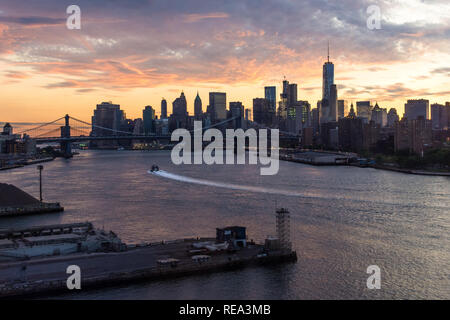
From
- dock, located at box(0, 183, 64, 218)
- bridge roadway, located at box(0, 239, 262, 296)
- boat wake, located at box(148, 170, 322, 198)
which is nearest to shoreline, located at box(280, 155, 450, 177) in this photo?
boat wake, located at box(148, 170, 322, 198)

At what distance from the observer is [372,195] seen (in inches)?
824

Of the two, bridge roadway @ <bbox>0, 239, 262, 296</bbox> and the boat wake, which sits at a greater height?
the boat wake

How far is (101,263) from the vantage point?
961 cm

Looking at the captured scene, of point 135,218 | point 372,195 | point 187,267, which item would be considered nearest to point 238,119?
point 372,195

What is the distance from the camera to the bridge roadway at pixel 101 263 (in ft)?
28.7

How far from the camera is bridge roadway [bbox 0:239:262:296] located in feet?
28.7

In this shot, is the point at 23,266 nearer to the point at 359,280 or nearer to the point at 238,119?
the point at 359,280

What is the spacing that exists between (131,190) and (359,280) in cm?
1605

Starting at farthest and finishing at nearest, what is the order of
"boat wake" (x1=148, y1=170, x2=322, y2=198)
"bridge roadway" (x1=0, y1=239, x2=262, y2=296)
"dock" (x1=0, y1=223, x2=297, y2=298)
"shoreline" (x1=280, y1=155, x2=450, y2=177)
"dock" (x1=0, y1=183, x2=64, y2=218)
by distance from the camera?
"shoreline" (x1=280, y1=155, x2=450, y2=177) → "boat wake" (x1=148, y1=170, x2=322, y2=198) → "dock" (x1=0, y1=183, x2=64, y2=218) → "bridge roadway" (x1=0, y1=239, x2=262, y2=296) → "dock" (x1=0, y1=223, x2=297, y2=298)

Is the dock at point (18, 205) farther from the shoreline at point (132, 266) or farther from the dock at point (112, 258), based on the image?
the shoreline at point (132, 266)

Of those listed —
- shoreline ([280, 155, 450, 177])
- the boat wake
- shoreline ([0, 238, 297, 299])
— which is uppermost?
shoreline ([280, 155, 450, 177])

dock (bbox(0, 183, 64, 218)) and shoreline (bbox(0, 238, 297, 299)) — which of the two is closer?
shoreline (bbox(0, 238, 297, 299))

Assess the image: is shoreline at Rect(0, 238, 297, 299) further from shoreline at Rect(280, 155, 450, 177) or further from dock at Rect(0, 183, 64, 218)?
shoreline at Rect(280, 155, 450, 177)

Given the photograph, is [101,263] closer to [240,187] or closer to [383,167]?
[240,187]
